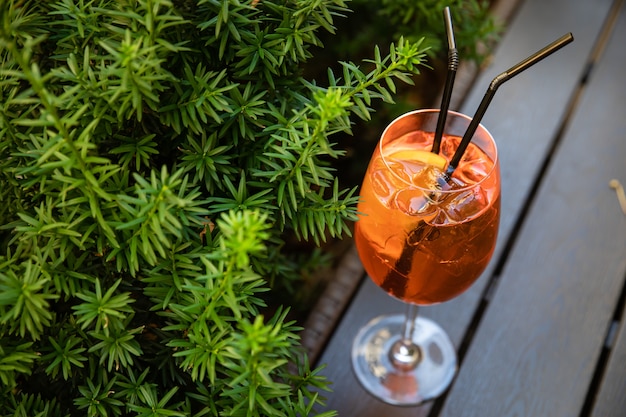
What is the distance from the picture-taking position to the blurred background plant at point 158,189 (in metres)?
0.70

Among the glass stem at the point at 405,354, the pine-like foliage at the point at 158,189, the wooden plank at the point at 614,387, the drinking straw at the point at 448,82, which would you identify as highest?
the drinking straw at the point at 448,82

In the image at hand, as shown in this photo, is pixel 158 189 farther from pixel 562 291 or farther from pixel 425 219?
pixel 562 291

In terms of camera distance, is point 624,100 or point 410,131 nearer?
point 410,131

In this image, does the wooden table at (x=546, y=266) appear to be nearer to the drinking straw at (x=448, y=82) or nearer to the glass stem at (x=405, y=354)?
the glass stem at (x=405, y=354)

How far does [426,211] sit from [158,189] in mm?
378

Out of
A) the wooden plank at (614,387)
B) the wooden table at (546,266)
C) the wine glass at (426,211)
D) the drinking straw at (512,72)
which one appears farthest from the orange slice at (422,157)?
the wooden plank at (614,387)

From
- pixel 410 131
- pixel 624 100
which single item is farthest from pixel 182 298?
pixel 624 100

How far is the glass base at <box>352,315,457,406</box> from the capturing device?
45.9 inches

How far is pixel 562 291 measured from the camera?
1.23m

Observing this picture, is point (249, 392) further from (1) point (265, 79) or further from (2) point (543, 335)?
(2) point (543, 335)

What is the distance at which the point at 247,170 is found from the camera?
32.8 inches

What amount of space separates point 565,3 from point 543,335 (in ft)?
2.88

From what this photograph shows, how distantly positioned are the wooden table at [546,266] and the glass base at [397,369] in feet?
0.07

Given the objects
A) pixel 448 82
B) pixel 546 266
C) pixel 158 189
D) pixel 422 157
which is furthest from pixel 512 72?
pixel 546 266
